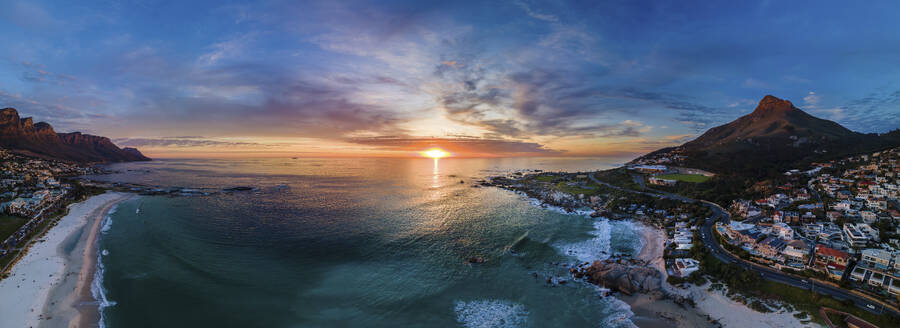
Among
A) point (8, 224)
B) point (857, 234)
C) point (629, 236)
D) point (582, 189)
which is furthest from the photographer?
point (582, 189)

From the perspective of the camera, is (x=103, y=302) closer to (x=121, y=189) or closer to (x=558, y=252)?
(x=558, y=252)

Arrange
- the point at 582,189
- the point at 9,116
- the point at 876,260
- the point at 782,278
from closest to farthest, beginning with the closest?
the point at 876,260 → the point at 782,278 → the point at 582,189 → the point at 9,116

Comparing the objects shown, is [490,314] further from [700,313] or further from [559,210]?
[559,210]

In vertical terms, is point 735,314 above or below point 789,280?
below

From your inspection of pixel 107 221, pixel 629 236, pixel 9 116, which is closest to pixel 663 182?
pixel 629 236

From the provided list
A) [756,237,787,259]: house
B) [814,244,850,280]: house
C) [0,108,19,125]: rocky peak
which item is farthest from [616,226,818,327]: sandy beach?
[0,108,19,125]: rocky peak

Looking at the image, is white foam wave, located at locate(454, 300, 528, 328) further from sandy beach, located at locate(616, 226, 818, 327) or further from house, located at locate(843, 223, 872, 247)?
house, located at locate(843, 223, 872, 247)

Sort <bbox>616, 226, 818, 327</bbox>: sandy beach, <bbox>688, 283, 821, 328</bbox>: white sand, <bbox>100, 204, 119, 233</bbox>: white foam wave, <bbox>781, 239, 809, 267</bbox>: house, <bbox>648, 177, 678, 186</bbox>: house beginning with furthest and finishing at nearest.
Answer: <bbox>648, 177, 678, 186</bbox>: house
<bbox>100, 204, 119, 233</bbox>: white foam wave
<bbox>781, 239, 809, 267</bbox>: house
<bbox>616, 226, 818, 327</bbox>: sandy beach
<bbox>688, 283, 821, 328</bbox>: white sand

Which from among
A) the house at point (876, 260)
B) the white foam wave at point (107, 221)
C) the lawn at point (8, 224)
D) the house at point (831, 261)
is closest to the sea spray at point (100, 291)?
the white foam wave at point (107, 221)
